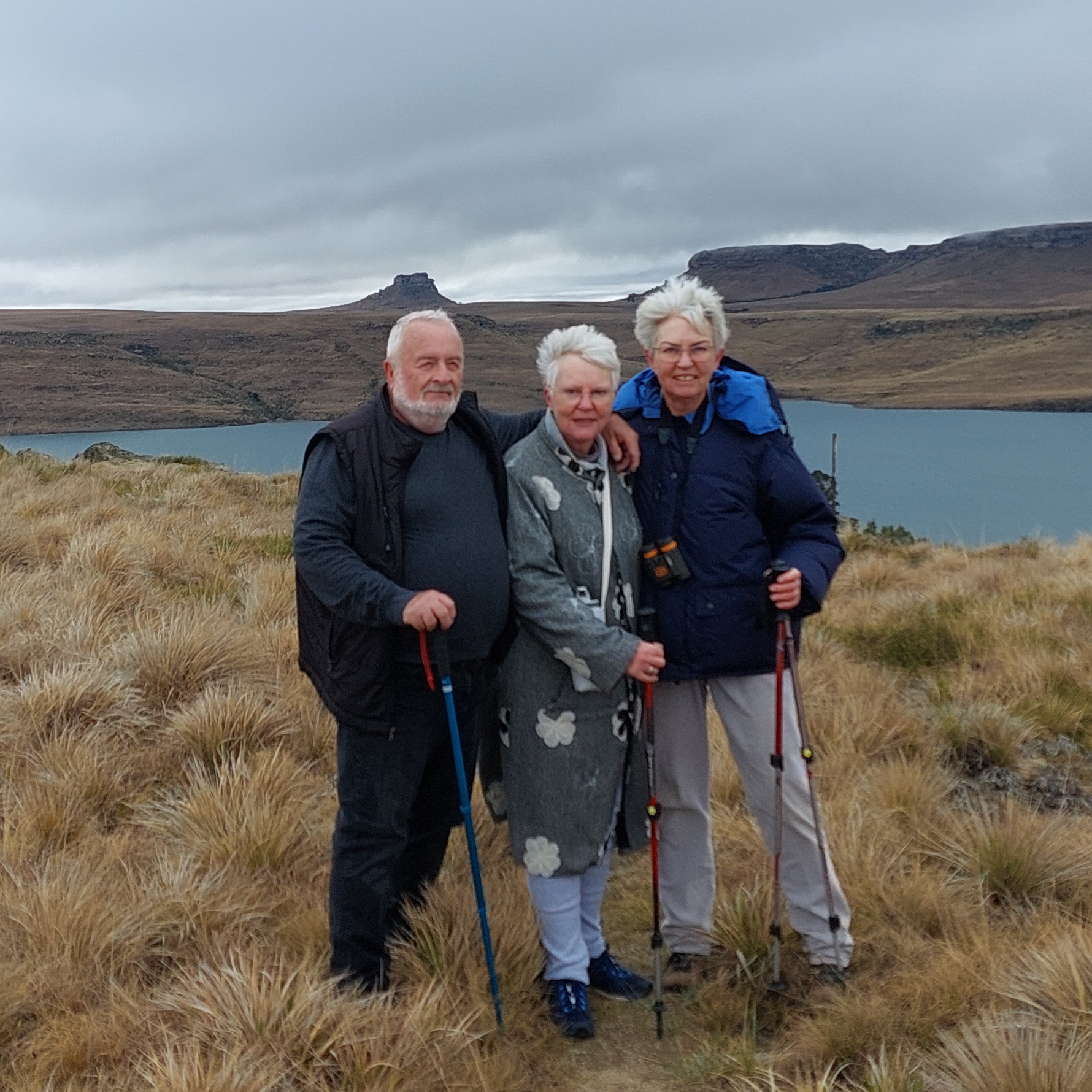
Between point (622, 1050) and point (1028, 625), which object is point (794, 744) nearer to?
point (622, 1050)

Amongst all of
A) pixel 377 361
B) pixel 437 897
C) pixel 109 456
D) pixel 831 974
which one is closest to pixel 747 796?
pixel 831 974

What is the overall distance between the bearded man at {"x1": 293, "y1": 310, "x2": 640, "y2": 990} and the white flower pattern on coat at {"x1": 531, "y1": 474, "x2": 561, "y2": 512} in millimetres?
106

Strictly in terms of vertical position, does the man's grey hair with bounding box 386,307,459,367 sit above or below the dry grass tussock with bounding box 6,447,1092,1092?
above

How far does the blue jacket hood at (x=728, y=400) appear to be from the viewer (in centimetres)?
284

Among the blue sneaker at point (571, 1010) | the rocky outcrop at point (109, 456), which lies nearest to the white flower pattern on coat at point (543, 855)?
the blue sneaker at point (571, 1010)

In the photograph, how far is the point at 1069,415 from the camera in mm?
77375

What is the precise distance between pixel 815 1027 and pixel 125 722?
3273 millimetres

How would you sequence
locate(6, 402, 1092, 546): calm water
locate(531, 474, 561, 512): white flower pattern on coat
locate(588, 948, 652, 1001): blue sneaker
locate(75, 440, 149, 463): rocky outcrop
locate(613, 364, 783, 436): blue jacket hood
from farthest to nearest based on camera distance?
locate(6, 402, 1092, 546): calm water < locate(75, 440, 149, 463): rocky outcrop < locate(588, 948, 652, 1001): blue sneaker < locate(613, 364, 783, 436): blue jacket hood < locate(531, 474, 561, 512): white flower pattern on coat

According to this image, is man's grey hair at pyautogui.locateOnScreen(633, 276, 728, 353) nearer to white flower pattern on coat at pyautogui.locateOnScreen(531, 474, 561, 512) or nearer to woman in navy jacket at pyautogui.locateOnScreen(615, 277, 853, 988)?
woman in navy jacket at pyautogui.locateOnScreen(615, 277, 853, 988)

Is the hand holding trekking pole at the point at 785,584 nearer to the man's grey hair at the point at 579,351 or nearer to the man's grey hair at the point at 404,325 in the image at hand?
the man's grey hair at the point at 579,351

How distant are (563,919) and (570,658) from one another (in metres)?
0.85

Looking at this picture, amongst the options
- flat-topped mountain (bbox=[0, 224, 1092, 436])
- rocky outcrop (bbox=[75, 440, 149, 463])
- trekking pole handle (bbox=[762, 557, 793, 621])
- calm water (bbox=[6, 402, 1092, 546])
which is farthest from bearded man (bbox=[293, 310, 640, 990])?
flat-topped mountain (bbox=[0, 224, 1092, 436])

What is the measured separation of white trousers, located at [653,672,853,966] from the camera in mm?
2939

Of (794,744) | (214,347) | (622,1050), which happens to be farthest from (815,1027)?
(214,347)
